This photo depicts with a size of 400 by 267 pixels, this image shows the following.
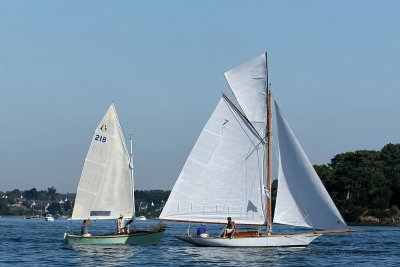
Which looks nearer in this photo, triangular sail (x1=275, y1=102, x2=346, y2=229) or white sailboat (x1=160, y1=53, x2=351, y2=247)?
triangular sail (x1=275, y1=102, x2=346, y2=229)

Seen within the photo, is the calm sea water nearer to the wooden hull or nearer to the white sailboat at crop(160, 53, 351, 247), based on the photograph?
the wooden hull

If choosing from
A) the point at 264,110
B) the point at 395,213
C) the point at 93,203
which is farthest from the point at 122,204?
the point at 395,213

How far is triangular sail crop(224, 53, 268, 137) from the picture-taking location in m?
72.6

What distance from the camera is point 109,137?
82.9 metres

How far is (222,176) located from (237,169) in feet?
4.32

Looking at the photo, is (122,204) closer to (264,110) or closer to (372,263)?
(264,110)

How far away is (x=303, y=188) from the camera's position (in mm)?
69812

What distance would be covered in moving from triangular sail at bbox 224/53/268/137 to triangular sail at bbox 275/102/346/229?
6.71 feet

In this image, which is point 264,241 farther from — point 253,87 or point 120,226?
point 120,226

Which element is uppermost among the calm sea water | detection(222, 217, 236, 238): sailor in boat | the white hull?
detection(222, 217, 236, 238): sailor in boat

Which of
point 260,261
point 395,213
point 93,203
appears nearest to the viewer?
point 260,261

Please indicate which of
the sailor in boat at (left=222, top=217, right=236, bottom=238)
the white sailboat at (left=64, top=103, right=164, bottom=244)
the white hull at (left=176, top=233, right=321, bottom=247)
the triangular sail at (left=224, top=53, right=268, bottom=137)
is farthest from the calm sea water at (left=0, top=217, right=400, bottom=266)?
the triangular sail at (left=224, top=53, right=268, bottom=137)

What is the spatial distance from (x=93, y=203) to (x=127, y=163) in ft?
15.6

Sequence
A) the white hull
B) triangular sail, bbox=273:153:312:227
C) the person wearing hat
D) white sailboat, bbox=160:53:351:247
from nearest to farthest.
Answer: triangular sail, bbox=273:153:312:227 → the white hull → white sailboat, bbox=160:53:351:247 → the person wearing hat
